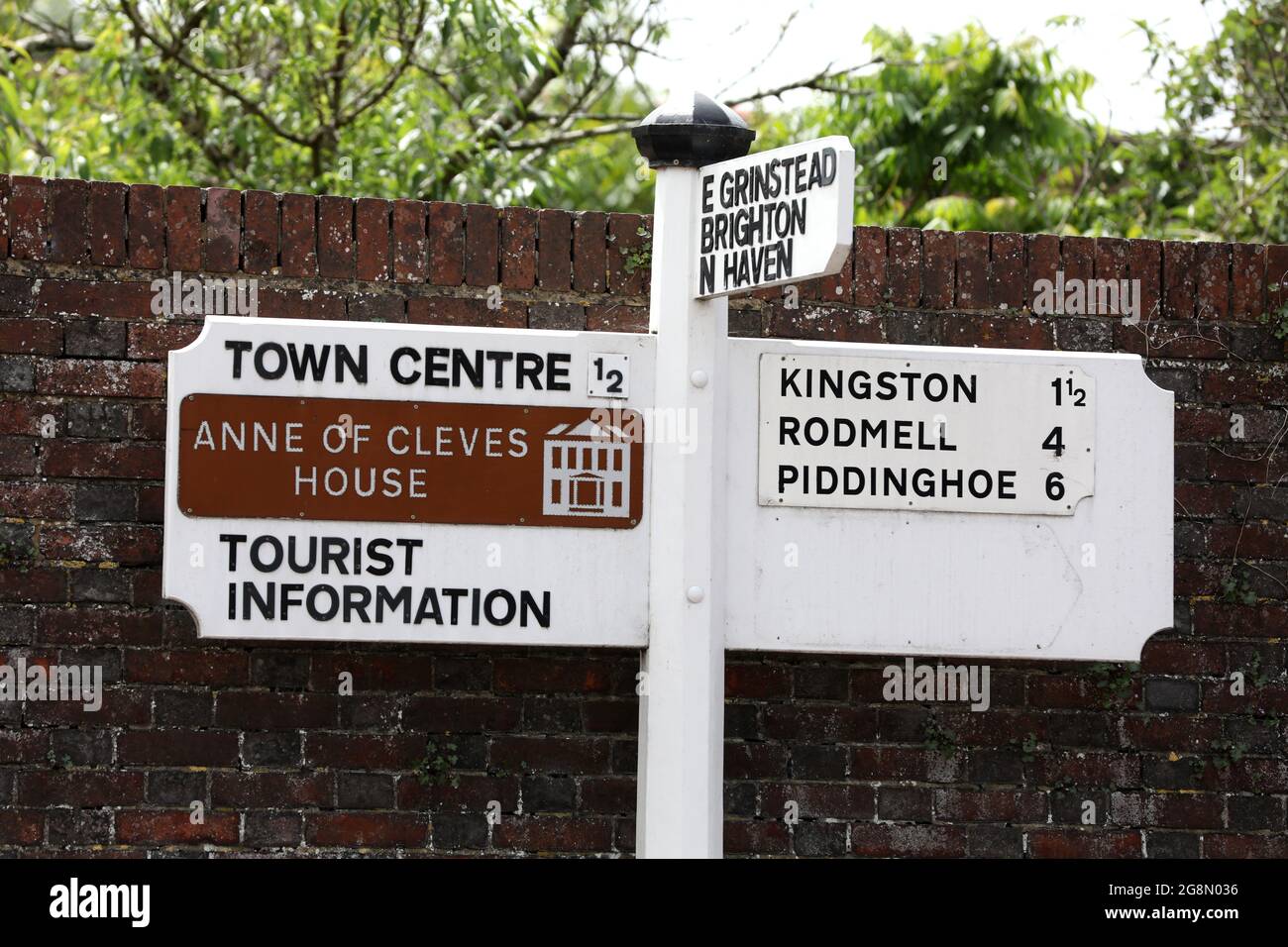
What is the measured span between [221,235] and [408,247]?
0.51 metres

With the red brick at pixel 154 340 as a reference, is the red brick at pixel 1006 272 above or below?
above

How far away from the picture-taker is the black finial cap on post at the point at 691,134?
371 cm

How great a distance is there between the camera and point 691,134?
3.71 meters

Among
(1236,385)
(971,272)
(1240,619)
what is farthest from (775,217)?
(1240,619)

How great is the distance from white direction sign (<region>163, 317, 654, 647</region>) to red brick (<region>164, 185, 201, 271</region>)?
45 centimetres

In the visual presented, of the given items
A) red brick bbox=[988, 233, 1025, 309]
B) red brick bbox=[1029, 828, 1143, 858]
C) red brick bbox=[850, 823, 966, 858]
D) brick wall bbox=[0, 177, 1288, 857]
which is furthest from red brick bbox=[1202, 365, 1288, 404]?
red brick bbox=[850, 823, 966, 858]

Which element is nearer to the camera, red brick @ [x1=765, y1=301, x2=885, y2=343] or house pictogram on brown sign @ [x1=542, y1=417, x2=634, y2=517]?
house pictogram on brown sign @ [x1=542, y1=417, x2=634, y2=517]

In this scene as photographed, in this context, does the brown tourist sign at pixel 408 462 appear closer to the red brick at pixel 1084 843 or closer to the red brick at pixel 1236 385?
the red brick at pixel 1084 843

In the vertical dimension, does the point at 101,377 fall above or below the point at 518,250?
below

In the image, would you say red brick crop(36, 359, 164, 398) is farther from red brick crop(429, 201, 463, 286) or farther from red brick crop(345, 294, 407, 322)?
red brick crop(429, 201, 463, 286)

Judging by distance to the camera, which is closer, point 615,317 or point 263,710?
point 263,710

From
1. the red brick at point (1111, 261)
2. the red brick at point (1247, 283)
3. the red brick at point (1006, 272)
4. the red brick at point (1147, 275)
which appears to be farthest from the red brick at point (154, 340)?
the red brick at point (1247, 283)

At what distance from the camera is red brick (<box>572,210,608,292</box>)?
4.29 meters

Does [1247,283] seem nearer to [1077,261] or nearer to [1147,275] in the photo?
[1147,275]
